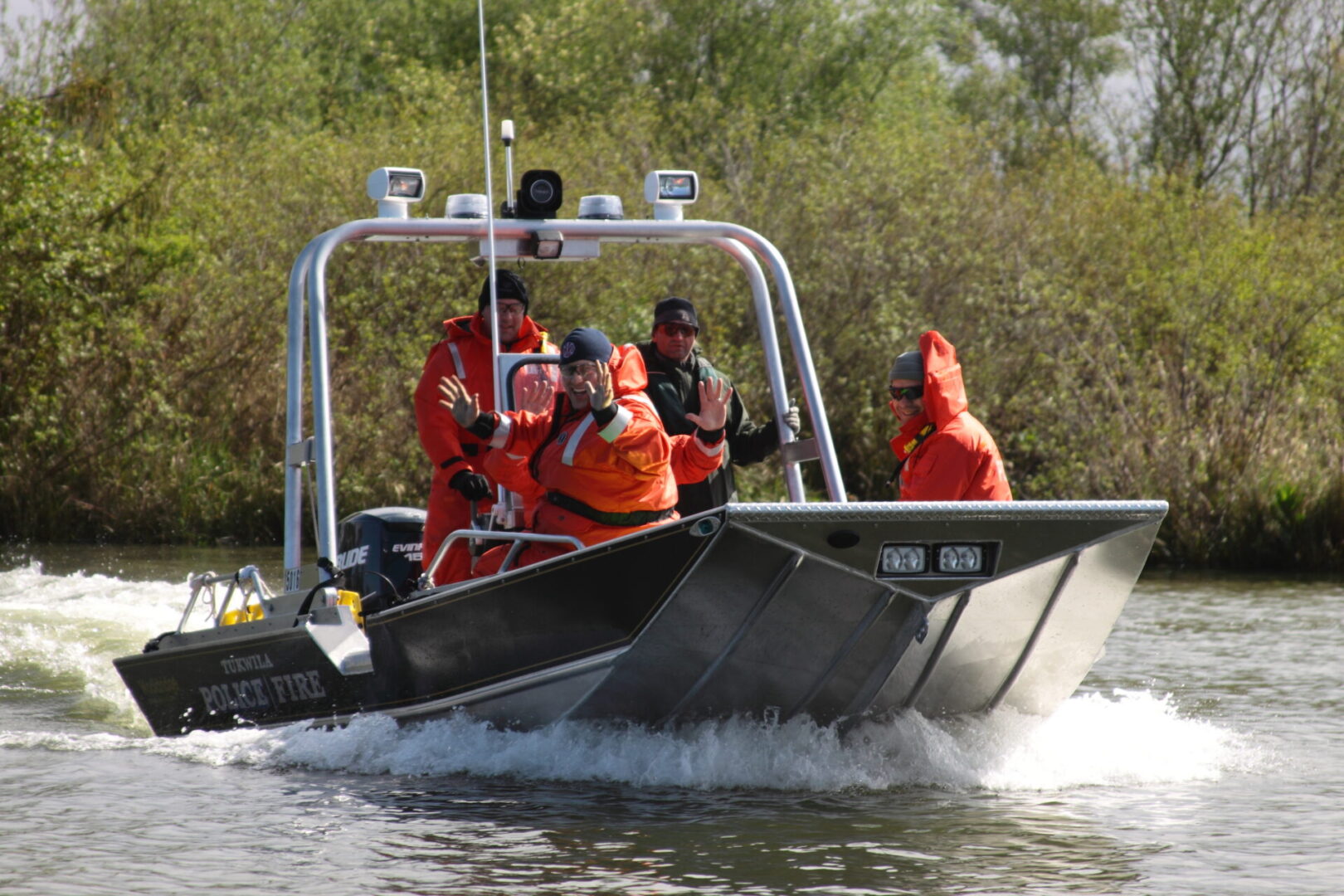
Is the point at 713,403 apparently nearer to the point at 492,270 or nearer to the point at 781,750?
the point at 492,270

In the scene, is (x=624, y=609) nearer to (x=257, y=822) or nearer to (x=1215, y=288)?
(x=257, y=822)

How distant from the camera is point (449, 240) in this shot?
7.31 m

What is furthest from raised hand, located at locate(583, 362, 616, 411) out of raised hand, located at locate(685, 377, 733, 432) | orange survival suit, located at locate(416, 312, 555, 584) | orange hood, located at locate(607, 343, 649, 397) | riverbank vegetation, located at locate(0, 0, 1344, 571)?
riverbank vegetation, located at locate(0, 0, 1344, 571)

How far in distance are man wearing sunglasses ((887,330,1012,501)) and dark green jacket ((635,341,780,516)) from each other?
82 centimetres

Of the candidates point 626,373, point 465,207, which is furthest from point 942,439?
point 465,207

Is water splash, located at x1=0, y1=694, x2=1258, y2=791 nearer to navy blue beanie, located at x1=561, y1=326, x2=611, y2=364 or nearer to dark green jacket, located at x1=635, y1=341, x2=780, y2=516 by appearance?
navy blue beanie, located at x1=561, y1=326, x2=611, y2=364

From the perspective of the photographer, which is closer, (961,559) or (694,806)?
(961,559)

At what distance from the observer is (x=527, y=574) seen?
593 centimetres

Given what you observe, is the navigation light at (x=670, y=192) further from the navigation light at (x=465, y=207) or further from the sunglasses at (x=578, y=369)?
the sunglasses at (x=578, y=369)

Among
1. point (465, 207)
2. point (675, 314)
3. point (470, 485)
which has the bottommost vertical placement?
point (470, 485)

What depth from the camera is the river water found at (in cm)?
510

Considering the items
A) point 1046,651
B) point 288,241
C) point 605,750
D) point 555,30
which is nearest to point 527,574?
point 605,750

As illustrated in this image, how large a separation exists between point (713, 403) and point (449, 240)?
1.67 meters

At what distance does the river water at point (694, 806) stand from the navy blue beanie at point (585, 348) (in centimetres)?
130
